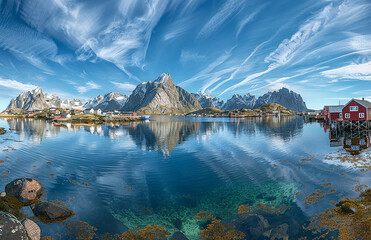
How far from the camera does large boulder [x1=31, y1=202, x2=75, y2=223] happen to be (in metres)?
12.3

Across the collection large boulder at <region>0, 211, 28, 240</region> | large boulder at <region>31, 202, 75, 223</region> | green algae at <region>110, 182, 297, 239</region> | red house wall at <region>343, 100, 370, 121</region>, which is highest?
red house wall at <region>343, 100, 370, 121</region>

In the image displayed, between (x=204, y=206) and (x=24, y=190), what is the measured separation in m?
15.6

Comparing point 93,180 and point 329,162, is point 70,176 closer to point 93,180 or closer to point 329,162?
point 93,180

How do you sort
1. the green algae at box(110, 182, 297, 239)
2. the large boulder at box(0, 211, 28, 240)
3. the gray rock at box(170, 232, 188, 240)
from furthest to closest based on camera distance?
1. the green algae at box(110, 182, 297, 239)
2. the gray rock at box(170, 232, 188, 240)
3. the large boulder at box(0, 211, 28, 240)

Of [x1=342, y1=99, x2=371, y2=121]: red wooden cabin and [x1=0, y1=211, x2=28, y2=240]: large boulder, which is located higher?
[x1=342, y1=99, x2=371, y2=121]: red wooden cabin

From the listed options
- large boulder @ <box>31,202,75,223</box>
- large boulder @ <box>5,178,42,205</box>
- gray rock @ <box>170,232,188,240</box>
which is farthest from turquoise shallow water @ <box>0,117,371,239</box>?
large boulder @ <box>5,178,42,205</box>

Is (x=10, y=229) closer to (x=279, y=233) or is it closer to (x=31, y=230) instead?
(x=31, y=230)

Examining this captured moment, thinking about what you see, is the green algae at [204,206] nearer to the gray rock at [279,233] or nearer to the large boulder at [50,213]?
the gray rock at [279,233]

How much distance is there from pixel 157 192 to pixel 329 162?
90.1ft

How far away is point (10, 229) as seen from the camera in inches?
344

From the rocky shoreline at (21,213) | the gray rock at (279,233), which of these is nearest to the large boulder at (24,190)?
the rocky shoreline at (21,213)

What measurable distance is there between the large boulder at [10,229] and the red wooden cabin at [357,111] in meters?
84.4

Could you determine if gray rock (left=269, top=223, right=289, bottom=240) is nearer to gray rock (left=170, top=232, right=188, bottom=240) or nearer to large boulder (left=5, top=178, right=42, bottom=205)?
gray rock (left=170, top=232, right=188, bottom=240)

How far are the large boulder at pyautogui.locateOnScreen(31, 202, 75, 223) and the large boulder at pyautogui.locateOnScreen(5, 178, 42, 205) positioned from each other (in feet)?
8.20
